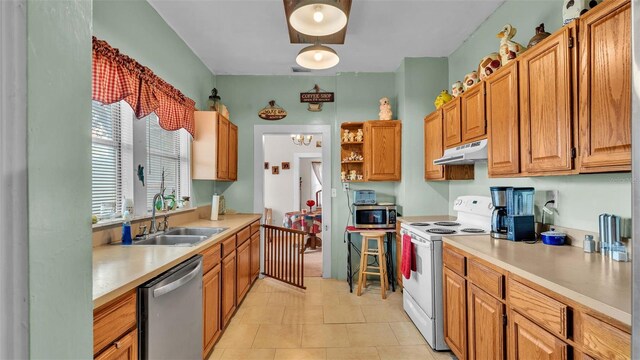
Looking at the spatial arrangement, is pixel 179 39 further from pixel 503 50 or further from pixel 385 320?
pixel 385 320

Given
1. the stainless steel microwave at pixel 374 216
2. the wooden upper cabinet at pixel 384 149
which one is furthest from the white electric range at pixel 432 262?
the wooden upper cabinet at pixel 384 149

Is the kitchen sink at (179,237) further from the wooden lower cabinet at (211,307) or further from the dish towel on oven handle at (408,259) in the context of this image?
the dish towel on oven handle at (408,259)

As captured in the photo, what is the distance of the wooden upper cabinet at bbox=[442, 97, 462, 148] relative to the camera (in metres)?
2.95

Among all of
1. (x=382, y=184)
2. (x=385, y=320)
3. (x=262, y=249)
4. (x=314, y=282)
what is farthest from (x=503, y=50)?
(x=262, y=249)

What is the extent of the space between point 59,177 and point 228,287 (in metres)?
2.40

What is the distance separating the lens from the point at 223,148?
3.68 meters

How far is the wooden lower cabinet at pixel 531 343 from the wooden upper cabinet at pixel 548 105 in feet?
2.79

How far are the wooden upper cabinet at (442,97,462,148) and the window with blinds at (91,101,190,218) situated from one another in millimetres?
2818

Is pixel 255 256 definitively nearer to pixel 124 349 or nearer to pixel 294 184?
pixel 124 349

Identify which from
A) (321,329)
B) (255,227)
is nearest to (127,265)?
(321,329)

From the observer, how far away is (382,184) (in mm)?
4238

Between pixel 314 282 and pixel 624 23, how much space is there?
12.2 ft

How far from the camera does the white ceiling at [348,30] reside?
2.69 meters

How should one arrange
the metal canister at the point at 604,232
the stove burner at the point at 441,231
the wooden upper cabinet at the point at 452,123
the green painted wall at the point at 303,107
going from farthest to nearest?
the green painted wall at the point at 303,107 → the wooden upper cabinet at the point at 452,123 → the stove burner at the point at 441,231 → the metal canister at the point at 604,232
